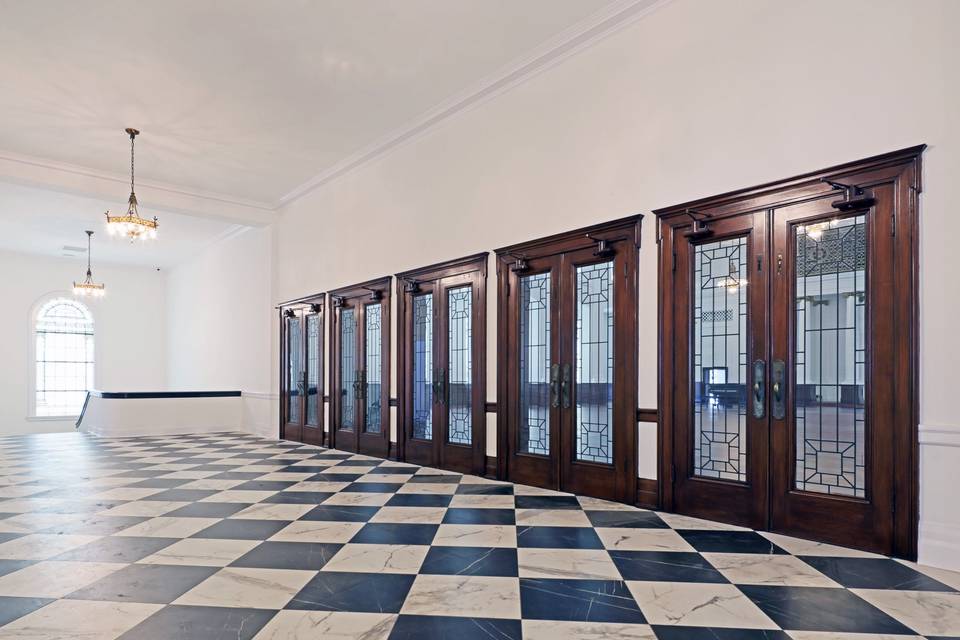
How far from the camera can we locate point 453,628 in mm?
2746

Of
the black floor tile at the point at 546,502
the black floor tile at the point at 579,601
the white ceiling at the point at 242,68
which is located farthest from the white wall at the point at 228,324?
the black floor tile at the point at 579,601

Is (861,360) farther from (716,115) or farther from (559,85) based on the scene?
(559,85)

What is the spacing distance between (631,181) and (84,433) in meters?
11.8

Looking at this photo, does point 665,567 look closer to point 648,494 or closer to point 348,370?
point 648,494

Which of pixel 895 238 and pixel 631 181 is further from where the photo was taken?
pixel 631 181

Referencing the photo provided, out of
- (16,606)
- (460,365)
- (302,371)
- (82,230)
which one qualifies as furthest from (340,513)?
(82,230)

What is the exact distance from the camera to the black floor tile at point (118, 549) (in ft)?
12.5

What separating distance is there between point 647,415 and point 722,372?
2.44ft

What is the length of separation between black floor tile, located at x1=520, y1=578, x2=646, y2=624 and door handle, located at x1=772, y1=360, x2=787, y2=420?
1.83 meters

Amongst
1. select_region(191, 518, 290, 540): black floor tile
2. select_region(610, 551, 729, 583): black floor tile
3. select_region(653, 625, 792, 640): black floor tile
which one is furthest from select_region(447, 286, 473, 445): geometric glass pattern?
select_region(653, 625, 792, 640): black floor tile

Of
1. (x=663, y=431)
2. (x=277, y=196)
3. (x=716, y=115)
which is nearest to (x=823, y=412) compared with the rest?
(x=663, y=431)

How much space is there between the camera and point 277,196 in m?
10.6

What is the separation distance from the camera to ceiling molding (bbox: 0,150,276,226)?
8562mm

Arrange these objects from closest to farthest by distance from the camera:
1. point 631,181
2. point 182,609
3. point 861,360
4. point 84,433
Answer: point 182,609, point 861,360, point 631,181, point 84,433
